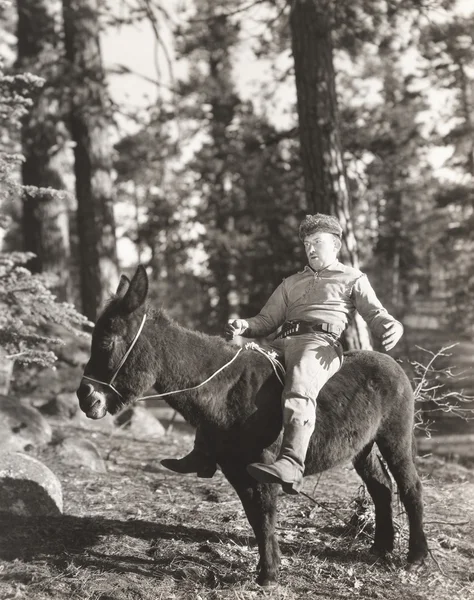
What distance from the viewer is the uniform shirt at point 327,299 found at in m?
4.72

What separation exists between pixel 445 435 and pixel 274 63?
8.31 m

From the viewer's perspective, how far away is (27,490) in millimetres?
5945

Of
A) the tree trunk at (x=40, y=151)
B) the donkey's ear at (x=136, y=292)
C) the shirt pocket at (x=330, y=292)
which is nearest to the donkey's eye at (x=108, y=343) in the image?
the donkey's ear at (x=136, y=292)

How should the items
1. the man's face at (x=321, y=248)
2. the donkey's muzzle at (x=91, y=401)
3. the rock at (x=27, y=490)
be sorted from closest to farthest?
1. the donkey's muzzle at (x=91, y=401)
2. the man's face at (x=321, y=248)
3. the rock at (x=27, y=490)

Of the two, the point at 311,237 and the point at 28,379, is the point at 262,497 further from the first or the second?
the point at 28,379

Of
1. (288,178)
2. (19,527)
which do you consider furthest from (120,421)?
(288,178)

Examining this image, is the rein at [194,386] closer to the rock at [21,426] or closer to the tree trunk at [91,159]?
the rock at [21,426]

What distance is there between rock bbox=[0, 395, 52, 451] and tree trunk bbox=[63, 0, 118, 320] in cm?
375

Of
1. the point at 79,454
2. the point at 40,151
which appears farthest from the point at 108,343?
the point at 40,151

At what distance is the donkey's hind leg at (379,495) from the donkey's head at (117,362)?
2.10 m

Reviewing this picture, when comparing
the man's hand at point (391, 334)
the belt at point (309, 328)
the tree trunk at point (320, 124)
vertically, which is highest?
the tree trunk at point (320, 124)

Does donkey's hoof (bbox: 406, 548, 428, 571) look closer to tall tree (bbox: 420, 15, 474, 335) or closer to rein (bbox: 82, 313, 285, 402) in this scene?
rein (bbox: 82, 313, 285, 402)

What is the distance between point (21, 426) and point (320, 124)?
18.2 feet

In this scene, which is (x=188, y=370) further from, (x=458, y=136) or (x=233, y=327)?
(x=458, y=136)
